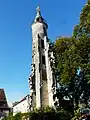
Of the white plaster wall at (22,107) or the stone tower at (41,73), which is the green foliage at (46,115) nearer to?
the stone tower at (41,73)

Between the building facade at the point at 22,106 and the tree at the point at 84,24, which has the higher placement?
the tree at the point at 84,24

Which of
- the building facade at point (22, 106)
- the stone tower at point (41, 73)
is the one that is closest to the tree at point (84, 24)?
the stone tower at point (41, 73)

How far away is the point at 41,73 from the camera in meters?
62.8

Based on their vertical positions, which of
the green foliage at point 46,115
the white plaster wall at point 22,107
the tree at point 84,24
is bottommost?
the green foliage at point 46,115

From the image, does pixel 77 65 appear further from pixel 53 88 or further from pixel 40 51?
pixel 40 51

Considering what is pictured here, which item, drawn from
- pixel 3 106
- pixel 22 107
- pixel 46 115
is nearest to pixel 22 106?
pixel 22 107

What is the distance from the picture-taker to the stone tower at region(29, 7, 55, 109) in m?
60.8

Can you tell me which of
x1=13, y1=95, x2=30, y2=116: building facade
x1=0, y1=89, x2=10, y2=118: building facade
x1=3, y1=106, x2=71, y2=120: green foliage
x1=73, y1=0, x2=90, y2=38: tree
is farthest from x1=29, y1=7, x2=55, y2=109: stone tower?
x1=0, y1=89, x2=10, y2=118: building facade

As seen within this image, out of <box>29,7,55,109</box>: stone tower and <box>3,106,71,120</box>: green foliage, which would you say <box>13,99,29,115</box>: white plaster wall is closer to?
<box>29,7,55,109</box>: stone tower

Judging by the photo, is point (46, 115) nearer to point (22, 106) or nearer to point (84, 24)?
point (84, 24)

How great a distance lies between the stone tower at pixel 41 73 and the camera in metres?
60.8

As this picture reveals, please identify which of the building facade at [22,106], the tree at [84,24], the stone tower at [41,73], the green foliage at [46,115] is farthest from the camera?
the building facade at [22,106]

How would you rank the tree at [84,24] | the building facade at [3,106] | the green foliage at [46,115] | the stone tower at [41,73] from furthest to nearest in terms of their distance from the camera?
the building facade at [3,106]
the stone tower at [41,73]
the green foliage at [46,115]
the tree at [84,24]

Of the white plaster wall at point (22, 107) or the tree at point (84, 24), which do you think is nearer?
the tree at point (84, 24)
